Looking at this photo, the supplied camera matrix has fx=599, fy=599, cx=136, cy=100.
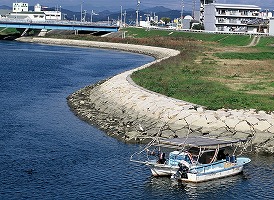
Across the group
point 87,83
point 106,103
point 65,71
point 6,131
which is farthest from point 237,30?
point 6,131

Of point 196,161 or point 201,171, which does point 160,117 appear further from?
point 201,171

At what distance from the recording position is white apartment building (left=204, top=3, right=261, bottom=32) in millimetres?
173125

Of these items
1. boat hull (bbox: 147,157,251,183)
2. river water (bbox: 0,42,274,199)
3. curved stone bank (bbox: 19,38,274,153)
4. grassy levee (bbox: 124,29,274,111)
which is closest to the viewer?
river water (bbox: 0,42,274,199)

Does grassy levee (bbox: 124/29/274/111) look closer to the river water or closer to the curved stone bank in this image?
the curved stone bank

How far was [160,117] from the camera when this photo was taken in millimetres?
47125

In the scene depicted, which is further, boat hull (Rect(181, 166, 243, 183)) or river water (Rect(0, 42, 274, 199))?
boat hull (Rect(181, 166, 243, 183))

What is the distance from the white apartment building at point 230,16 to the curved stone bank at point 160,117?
116m

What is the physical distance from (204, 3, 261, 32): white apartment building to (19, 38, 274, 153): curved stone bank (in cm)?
11611

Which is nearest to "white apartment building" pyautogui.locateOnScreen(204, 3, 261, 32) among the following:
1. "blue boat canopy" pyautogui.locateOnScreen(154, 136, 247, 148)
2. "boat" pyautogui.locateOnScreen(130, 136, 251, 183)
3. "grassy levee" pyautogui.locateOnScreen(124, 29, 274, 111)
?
"grassy levee" pyautogui.locateOnScreen(124, 29, 274, 111)

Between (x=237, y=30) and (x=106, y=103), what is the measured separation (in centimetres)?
12114

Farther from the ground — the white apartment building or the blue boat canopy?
the white apartment building

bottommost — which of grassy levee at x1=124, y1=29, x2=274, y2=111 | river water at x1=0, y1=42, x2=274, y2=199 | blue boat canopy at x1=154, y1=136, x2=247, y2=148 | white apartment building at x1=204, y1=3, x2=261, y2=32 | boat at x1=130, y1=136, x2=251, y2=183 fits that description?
river water at x1=0, y1=42, x2=274, y2=199

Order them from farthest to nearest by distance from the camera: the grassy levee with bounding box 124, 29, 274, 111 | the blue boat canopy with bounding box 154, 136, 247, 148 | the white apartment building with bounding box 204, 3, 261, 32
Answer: the white apartment building with bounding box 204, 3, 261, 32, the grassy levee with bounding box 124, 29, 274, 111, the blue boat canopy with bounding box 154, 136, 247, 148

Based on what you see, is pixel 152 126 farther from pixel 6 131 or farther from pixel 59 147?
pixel 6 131
